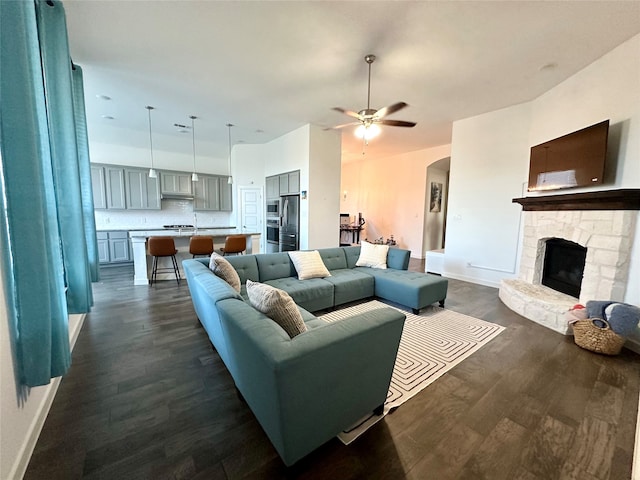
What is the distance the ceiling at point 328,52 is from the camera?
2.31m

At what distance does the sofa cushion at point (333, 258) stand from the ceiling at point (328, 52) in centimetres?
244

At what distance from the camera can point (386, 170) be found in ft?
26.5

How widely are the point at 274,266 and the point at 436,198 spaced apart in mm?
5940

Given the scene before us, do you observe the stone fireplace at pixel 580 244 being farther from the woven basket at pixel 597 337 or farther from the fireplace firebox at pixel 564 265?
the woven basket at pixel 597 337

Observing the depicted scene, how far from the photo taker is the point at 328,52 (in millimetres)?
2912

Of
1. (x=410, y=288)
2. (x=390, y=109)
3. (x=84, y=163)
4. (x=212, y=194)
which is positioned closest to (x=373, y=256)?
(x=410, y=288)

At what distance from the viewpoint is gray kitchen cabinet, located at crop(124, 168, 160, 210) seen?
21.6 feet

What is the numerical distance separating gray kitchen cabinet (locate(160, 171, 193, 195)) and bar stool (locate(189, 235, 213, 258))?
332cm

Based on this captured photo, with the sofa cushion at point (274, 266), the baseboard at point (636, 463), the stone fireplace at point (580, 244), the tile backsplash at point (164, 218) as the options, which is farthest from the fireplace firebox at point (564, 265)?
the tile backsplash at point (164, 218)

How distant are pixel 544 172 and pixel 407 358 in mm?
3412

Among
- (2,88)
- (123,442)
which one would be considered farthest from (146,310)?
(2,88)

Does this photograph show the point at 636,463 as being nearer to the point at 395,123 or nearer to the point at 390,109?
the point at 390,109

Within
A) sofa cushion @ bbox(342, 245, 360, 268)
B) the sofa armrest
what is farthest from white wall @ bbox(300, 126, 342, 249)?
the sofa armrest

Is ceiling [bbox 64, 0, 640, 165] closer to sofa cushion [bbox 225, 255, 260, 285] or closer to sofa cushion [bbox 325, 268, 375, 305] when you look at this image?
sofa cushion [bbox 225, 255, 260, 285]
